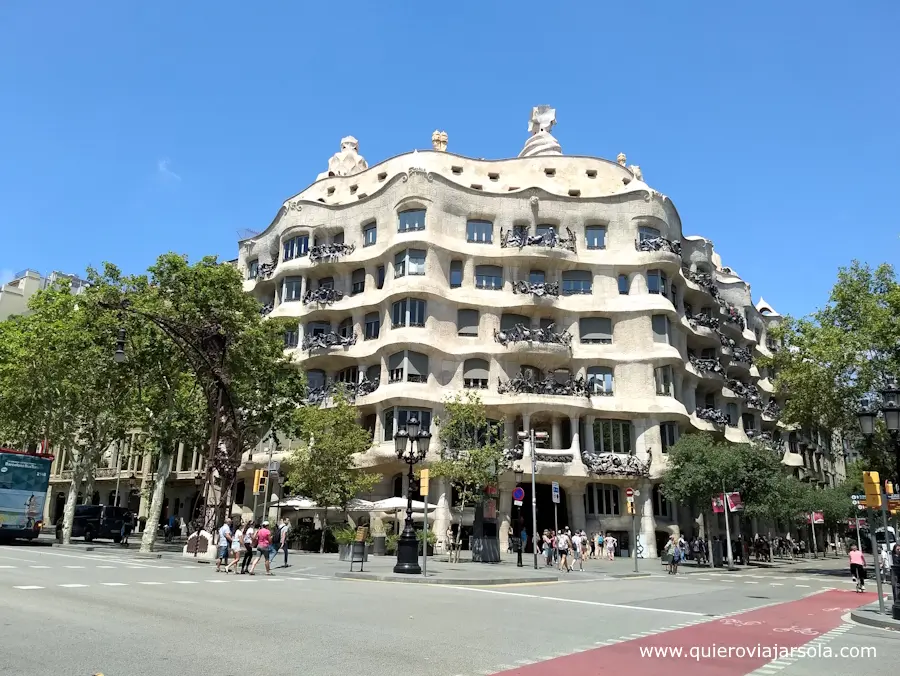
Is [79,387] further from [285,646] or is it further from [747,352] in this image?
[747,352]

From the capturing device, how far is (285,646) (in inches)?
325

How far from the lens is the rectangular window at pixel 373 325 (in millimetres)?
42844

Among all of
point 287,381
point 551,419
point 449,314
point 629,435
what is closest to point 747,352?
point 629,435

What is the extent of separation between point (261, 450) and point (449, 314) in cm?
1477

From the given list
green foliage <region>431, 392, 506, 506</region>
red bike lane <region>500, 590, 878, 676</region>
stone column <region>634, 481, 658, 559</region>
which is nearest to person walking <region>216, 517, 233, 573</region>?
red bike lane <region>500, 590, 878, 676</region>

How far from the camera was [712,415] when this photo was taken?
45.8 meters

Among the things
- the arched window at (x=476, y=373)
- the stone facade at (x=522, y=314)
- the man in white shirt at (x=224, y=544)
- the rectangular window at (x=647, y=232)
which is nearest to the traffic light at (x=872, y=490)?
the man in white shirt at (x=224, y=544)

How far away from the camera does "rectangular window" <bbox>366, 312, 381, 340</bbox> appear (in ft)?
141

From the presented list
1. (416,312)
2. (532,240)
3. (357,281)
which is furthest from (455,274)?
(357,281)

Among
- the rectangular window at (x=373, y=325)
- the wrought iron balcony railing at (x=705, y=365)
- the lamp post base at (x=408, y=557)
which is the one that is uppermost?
the rectangular window at (x=373, y=325)

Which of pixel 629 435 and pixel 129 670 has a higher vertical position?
pixel 629 435

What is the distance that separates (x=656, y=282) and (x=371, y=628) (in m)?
38.2

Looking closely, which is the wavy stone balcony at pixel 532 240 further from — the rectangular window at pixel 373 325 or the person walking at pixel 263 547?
the person walking at pixel 263 547

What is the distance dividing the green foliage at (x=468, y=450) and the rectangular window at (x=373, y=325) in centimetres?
739
